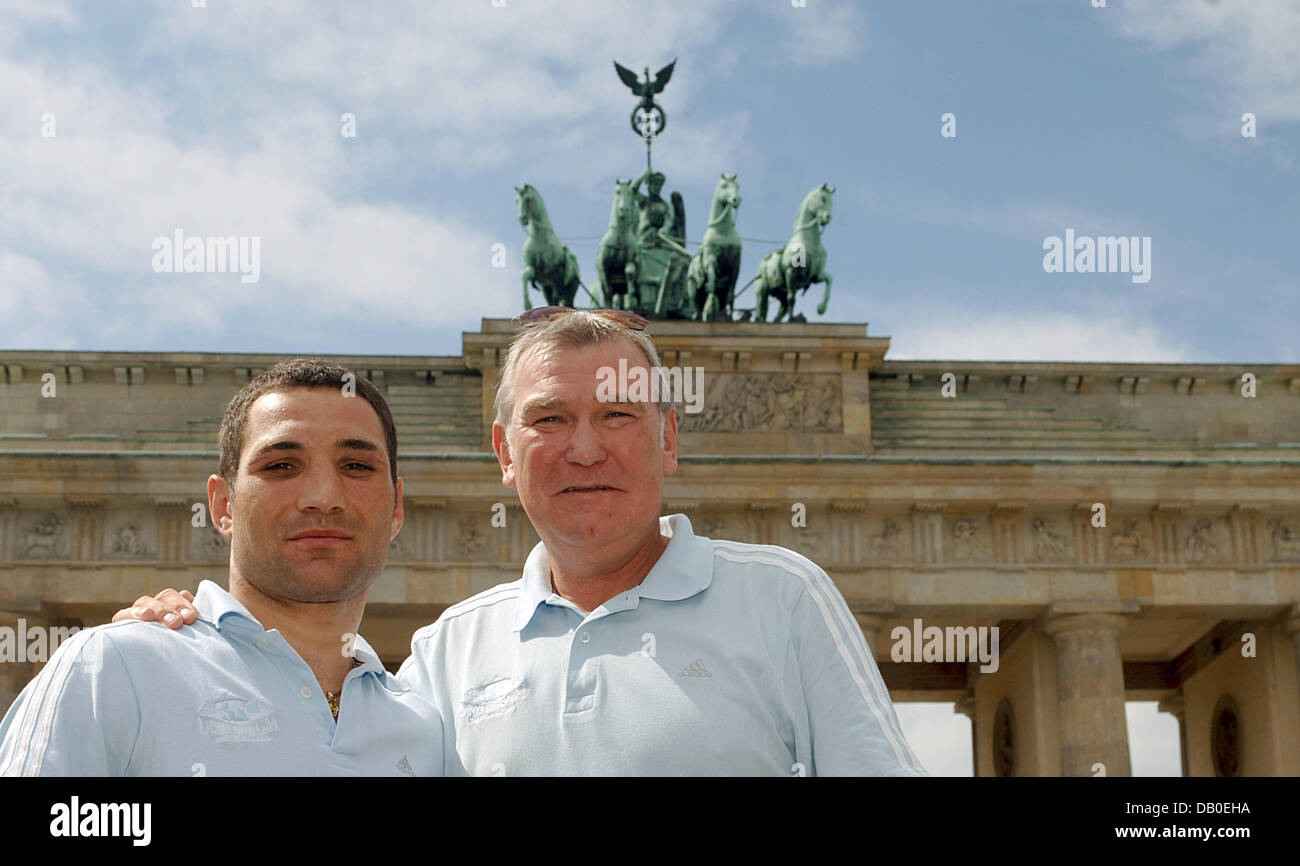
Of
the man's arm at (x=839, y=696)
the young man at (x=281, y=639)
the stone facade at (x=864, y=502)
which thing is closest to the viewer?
the young man at (x=281, y=639)

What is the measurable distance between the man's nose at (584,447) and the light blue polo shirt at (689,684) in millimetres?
301

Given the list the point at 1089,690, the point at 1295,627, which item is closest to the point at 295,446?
the point at 1089,690

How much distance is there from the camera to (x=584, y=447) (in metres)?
3.46

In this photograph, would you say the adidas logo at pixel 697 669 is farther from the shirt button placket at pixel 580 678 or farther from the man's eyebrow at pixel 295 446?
the man's eyebrow at pixel 295 446

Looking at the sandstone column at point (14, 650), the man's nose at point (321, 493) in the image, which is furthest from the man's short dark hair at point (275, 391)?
the sandstone column at point (14, 650)

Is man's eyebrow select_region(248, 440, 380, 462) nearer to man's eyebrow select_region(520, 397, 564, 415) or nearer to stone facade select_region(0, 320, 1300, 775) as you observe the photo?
man's eyebrow select_region(520, 397, 564, 415)

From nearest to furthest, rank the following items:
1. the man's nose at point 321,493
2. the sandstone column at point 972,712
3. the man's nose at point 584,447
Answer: the man's nose at point 321,493
the man's nose at point 584,447
the sandstone column at point 972,712

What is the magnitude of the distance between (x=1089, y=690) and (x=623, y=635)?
24925 millimetres

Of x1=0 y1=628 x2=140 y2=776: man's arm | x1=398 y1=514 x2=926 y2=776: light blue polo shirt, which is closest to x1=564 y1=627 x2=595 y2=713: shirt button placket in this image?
x1=398 y1=514 x2=926 y2=776: light blue polo shirt

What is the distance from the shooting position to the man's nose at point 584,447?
3.46 metres

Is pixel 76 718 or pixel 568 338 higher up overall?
pixel 568 338

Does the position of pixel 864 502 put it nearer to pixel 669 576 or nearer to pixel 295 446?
pixel 669 576

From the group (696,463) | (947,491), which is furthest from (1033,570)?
(696,463)
